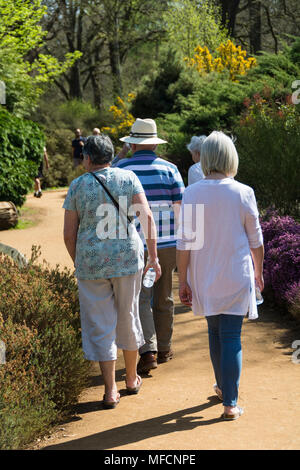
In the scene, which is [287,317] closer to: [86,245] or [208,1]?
[86,245]

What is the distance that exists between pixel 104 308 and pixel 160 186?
4.05 feet

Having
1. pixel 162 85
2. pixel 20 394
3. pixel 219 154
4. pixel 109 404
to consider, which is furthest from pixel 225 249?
pixel 162 85

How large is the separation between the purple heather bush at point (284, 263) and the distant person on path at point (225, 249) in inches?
102

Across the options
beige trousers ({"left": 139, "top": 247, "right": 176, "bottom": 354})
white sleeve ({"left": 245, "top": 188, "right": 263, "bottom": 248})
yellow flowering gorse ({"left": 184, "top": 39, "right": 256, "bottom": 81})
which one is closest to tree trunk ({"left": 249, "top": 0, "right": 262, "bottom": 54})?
yellow flowering gorse ({"left": 184, "top": 39, "right": 256, "bottom": 81})

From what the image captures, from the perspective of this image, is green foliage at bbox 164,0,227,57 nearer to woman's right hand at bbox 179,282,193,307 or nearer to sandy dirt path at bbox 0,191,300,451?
sandy dirt path at bbox 0,191,300,451

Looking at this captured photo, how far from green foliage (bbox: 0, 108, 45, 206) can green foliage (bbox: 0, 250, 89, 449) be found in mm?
9058

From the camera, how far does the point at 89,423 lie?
157 inches

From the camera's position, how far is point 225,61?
68.4ft

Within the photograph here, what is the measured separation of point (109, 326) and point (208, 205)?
1.05 metres

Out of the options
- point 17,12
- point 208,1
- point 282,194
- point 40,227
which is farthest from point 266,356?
point 208,1

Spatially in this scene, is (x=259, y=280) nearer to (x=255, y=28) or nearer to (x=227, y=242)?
(x=227, y=242)

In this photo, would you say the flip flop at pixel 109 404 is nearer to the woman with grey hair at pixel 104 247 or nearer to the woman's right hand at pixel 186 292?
the woman with grey hair at pixel 104 247

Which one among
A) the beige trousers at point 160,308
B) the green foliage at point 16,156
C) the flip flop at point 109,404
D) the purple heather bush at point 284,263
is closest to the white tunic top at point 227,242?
the flip flop at point 109,404

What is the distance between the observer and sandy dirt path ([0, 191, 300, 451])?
3.49 meters
